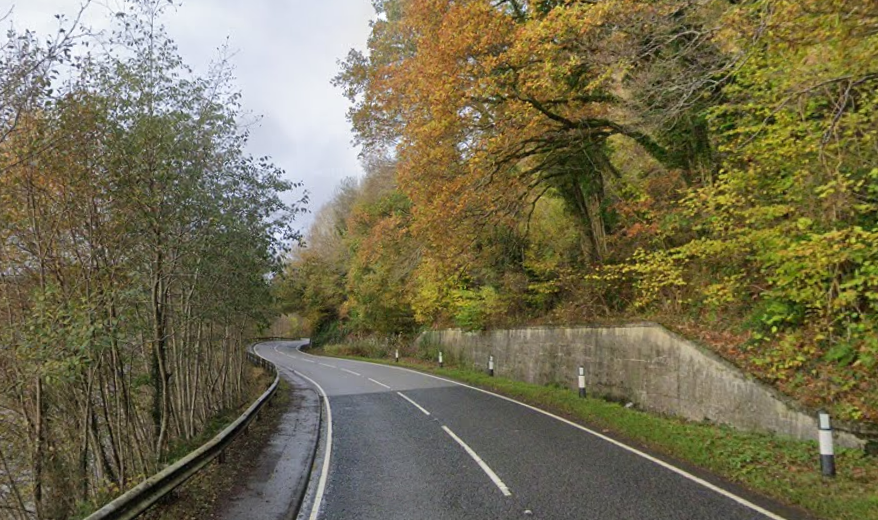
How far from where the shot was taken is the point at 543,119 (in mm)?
12695

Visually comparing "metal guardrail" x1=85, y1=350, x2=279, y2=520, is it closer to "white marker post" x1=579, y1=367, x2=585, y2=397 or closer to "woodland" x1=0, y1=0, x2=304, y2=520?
"woodland" x1=0, y1=0, x2=304, y2=520

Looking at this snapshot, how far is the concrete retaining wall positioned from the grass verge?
284 millimetres

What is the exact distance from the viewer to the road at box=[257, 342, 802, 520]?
19.0 feet

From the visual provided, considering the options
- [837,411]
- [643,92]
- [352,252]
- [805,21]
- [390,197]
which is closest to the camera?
[805,21]

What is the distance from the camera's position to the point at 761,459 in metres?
7.01

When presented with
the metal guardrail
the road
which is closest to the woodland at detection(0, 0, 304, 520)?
the metal guardrail

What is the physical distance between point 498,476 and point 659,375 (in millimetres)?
5406

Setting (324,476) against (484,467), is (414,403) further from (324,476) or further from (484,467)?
(484,467)

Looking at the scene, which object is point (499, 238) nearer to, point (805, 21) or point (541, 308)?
point (541, 308)

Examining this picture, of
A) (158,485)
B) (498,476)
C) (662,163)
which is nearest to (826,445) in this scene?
(498,476)

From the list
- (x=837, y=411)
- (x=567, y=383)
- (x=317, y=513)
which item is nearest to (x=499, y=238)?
(x=567, y=383)

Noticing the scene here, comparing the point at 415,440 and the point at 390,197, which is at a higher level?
the point at 390,197

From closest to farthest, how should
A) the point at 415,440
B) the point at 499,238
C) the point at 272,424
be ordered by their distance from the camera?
the point at 415,440
the point at 272,424
the point at 499,238

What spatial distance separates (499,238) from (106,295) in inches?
542
